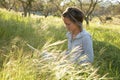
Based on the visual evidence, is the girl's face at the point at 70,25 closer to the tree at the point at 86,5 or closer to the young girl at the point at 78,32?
the young girl at the point at 78,32

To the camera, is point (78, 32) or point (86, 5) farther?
point (86, 5)

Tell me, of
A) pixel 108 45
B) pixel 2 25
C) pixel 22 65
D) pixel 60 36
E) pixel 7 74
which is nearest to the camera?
pixel 7 74

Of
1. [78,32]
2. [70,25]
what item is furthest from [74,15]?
[78,32]

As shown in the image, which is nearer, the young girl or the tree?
the young girl

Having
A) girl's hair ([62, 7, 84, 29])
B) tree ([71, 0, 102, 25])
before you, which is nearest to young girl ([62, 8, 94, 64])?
girl's hair ([62, 7, 84, 29])

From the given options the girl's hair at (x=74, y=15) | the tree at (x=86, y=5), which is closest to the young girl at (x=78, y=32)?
the girl's hair at (x=74, y=15)

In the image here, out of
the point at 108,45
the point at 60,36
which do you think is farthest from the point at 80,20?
the point at 108,45

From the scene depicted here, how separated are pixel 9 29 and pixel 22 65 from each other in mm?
4001

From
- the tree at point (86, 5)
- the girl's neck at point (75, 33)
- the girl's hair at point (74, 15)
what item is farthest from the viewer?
the tree at point (86, 5)

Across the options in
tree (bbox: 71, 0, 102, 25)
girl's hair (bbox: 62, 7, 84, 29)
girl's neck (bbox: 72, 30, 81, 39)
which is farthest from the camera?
tree (bbox: 71, 0, 102, 25)

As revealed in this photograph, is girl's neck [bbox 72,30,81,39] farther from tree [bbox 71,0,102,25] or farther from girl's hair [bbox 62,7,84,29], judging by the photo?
tree [bbox 71,0,102,25]

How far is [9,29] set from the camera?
7.41 metres

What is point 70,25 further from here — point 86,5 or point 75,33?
point 86,5

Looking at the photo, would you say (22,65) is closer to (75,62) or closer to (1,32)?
(75,62)
